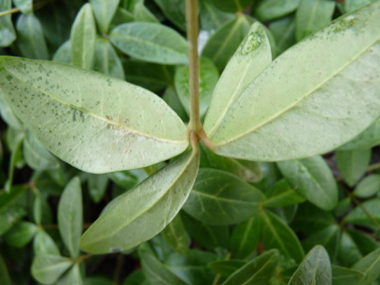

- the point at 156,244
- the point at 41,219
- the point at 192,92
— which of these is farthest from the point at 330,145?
the point at 41,219

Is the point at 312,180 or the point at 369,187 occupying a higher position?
the point at 312,180

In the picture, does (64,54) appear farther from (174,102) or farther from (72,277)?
(72,277)

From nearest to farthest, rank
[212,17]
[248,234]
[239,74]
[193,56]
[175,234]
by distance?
[193,56] < [239,74] < [175,234] < [248,234] < [212,17]

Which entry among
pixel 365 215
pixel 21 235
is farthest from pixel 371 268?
pixel 21 235

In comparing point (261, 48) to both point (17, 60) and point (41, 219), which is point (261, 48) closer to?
point (17, 60)

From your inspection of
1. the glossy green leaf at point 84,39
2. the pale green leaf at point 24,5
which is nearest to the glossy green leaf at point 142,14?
the glossy green leaf at point 84,39

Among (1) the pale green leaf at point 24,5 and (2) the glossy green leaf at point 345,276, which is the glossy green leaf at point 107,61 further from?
(2) the glossy green leaf at point 345,276
